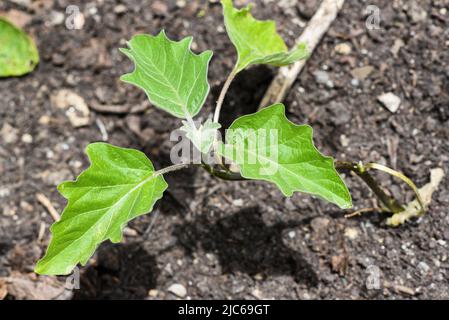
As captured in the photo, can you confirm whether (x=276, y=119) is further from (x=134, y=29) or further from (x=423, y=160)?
(x=134, y=29)

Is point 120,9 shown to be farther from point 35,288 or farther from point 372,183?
point 372,183

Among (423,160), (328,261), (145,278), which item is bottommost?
(145,278)

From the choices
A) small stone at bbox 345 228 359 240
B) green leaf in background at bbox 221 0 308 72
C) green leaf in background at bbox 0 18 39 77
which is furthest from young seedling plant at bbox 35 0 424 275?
green leaf in background at bbox 0 18 39 77

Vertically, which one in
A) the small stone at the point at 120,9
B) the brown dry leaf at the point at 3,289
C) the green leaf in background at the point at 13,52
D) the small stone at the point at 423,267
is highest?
the small stone at the point at 120,9

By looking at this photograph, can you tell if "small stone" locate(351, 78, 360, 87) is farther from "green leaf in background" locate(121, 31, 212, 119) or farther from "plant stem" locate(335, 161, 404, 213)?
"green leaf in background" locate(121, 31, 212, 119)

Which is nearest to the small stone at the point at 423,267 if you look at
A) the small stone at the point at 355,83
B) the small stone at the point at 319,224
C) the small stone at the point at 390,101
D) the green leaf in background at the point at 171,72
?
the small stone at the point at 319,224

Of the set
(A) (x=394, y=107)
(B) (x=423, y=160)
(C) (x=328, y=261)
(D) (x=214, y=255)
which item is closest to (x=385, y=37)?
(A) (x=394, y=107)

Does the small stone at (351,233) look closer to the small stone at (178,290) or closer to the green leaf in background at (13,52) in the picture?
the small stone at (178,290)

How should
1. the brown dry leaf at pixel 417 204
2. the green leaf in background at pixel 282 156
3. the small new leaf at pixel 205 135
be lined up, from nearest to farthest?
the green leaf in background at pixel 282 156, the small new leaf at pixel 205 135, the brown dry leaf at pixel 417 204
